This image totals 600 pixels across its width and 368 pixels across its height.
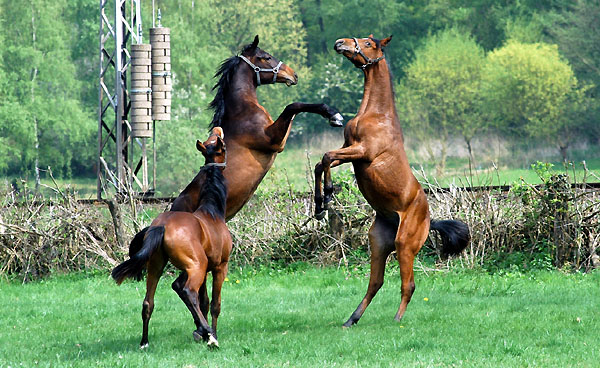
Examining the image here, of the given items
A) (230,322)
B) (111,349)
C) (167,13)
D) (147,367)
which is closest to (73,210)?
(230,322)

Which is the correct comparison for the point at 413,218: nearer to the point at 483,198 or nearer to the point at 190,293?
the point at 190,293

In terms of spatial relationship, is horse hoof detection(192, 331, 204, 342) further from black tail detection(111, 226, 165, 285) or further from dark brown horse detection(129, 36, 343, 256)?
dark brown horse detection(129, 36, 343, 256)

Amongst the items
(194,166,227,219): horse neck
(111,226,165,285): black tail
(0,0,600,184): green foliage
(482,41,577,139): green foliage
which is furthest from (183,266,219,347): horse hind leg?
(482,41,577,139): green foliage

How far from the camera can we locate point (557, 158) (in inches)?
1834

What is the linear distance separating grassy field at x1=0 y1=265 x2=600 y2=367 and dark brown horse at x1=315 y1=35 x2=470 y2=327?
0.68 meters

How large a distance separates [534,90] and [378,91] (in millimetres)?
41144

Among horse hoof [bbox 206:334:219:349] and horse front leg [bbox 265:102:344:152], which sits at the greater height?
horse front leg [bbox 265:102:344:152]

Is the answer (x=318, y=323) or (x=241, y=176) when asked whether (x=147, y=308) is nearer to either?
(x=241, y=176)

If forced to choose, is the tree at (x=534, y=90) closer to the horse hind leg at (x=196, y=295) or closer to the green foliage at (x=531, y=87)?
the green foliage at (x=531, y=87)

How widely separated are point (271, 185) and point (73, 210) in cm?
342

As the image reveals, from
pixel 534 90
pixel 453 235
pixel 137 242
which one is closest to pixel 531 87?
pixel 534 90

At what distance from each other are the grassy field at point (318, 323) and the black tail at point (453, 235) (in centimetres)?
69

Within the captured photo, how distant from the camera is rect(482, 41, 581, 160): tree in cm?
4716

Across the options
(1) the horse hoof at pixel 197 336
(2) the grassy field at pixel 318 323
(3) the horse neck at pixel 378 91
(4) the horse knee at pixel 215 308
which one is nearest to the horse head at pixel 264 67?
(3) the horse neck at pixel 378 91
